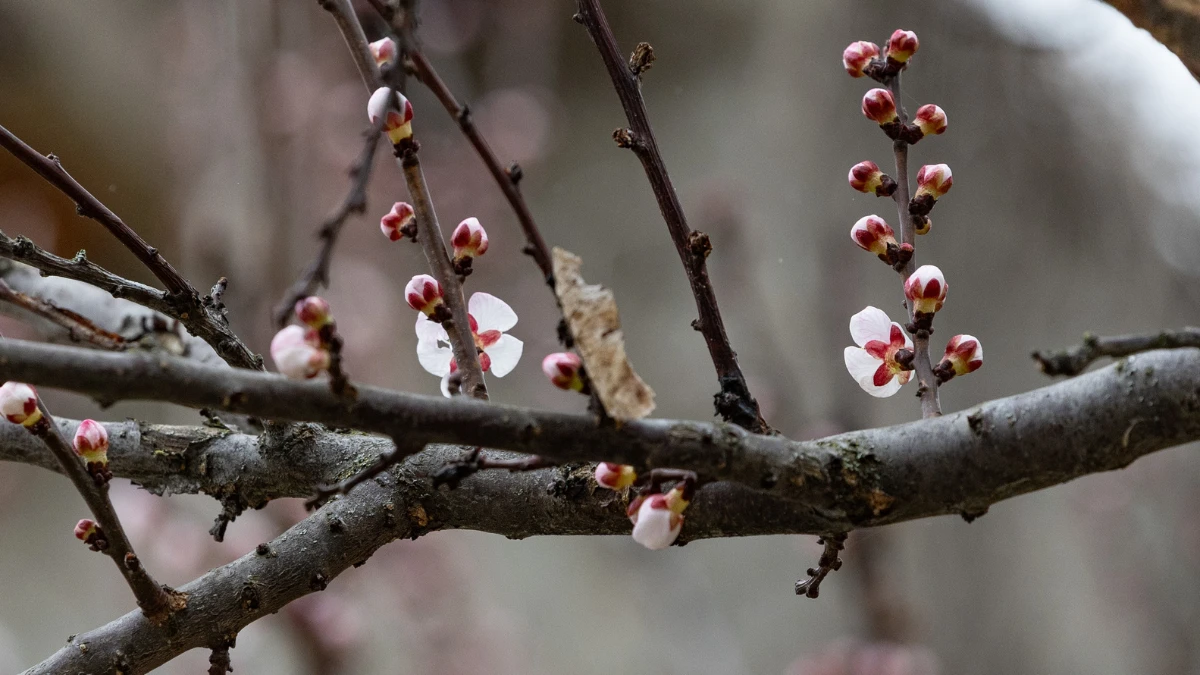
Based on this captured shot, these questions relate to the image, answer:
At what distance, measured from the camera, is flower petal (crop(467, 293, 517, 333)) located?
1.62ft

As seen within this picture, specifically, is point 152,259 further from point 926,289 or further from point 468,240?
point 926,289

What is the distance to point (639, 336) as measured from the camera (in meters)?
2.35

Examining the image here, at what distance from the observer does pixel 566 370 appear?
13.6 inches

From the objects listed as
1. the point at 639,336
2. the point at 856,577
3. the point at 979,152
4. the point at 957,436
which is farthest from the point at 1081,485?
the point at 957,436

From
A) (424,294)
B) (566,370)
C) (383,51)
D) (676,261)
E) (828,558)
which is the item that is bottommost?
(828,558)

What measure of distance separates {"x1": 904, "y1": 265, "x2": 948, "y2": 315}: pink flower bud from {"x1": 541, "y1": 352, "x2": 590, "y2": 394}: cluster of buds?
0.22 m

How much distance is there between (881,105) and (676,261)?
6.07ft

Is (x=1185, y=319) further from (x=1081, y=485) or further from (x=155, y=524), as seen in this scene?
(x=155, y=524)

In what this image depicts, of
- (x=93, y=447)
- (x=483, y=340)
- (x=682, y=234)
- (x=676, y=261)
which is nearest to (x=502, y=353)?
(x=483, y=340)

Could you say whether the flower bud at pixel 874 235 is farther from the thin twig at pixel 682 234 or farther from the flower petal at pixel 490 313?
the flower petal at pixel 490 313

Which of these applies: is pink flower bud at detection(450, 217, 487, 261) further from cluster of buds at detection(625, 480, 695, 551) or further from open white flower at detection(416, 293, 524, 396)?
cluster of buds at detection(625, 480, 695, 551)

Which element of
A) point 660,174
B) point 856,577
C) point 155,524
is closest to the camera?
point 660,174

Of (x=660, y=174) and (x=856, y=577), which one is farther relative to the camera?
(x=856, y=577)

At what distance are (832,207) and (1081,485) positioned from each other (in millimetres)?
857
